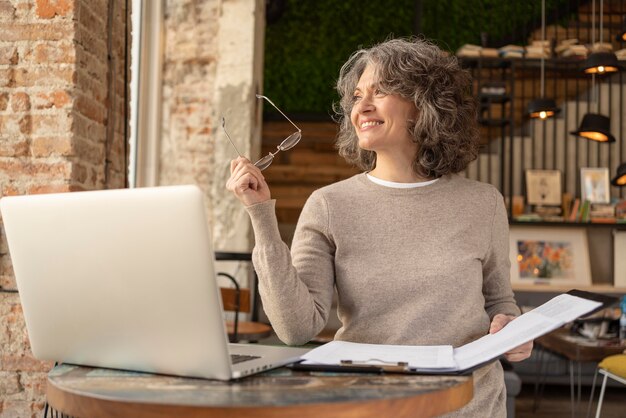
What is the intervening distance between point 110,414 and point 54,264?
0.90ft

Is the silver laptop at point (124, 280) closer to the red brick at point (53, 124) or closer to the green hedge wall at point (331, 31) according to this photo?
the red brick at point (53, 124)

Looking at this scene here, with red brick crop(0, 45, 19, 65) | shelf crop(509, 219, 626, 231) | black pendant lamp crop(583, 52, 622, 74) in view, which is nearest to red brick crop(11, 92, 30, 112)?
red brick crop(0, 45, 19, 65)

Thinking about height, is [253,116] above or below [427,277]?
above

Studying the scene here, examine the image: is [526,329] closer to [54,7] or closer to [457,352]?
[457,352]

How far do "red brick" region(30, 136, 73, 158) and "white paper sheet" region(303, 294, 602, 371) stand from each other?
4.17 ft

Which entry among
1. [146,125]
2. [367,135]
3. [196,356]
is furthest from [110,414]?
[146,125]

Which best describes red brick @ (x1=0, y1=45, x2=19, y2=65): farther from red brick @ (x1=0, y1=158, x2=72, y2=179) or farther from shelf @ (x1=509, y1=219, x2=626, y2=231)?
shelf @ (x1=509, y1=219, x2=626, y2=231)

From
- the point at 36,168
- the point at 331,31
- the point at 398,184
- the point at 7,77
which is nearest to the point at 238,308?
the point at 36,168

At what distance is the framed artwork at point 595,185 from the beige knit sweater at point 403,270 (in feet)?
18.6

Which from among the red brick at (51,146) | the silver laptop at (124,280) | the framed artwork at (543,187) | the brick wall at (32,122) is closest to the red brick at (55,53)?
the brick wall at (32,122)

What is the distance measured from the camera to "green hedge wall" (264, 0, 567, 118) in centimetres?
982

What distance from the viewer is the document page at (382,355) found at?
1.36 meters

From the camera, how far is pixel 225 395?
44.7 inches

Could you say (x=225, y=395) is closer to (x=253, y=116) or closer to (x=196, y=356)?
(x=196, y=356)
